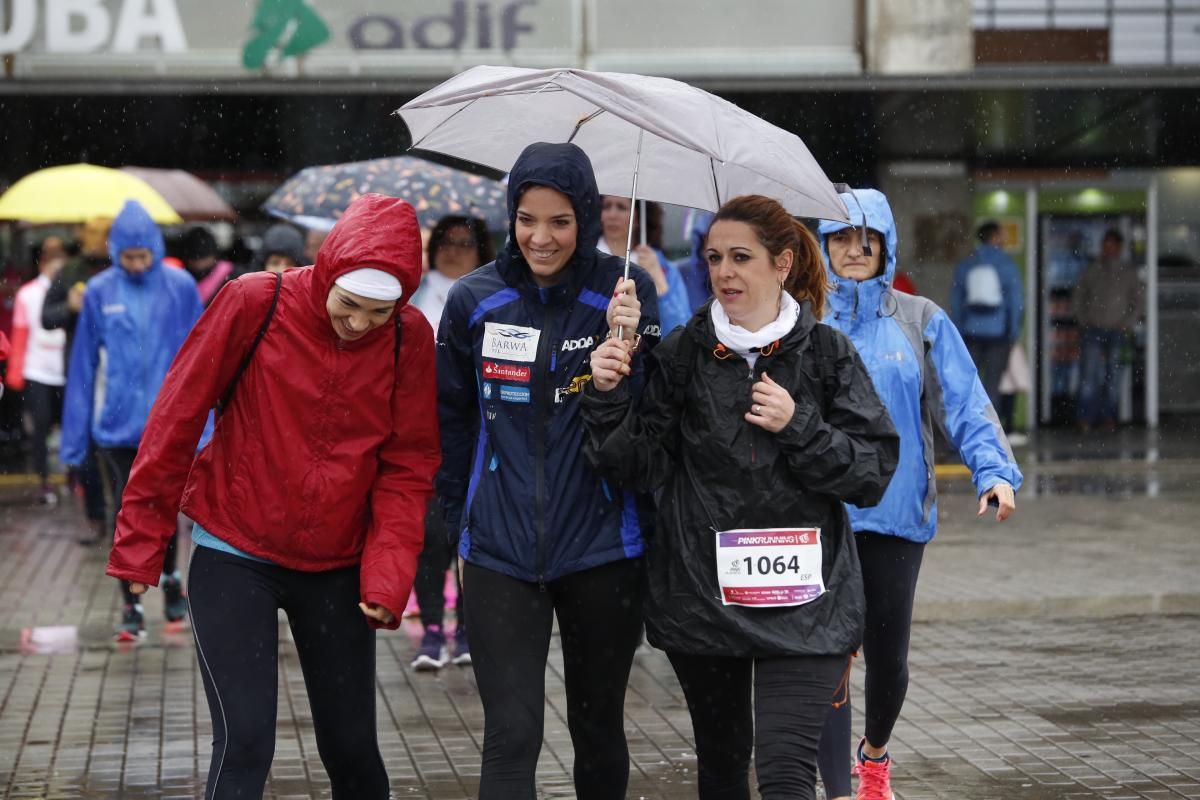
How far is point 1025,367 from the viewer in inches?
752

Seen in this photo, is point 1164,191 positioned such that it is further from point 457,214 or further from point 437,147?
point 437,147

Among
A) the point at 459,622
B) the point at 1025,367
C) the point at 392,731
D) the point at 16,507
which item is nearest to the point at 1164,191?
the point at 1025,367

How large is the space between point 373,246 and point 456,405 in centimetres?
59

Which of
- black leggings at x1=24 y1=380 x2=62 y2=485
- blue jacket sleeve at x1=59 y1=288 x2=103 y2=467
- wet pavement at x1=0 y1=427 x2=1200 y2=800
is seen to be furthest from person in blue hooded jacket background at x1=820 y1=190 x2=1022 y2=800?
black leggings at x1=24 y1=380 x2=62 y2=485

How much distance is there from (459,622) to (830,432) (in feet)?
14.4

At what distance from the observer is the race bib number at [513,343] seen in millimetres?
4641

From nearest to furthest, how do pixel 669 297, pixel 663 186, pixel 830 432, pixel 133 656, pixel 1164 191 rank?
pixel 830 432, pixel 663 186, pixel 669 297, pixel 133 656, pixel 1164 191

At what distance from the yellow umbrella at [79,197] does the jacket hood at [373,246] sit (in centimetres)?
923

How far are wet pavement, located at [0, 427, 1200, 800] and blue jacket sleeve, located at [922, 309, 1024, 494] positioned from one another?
1270mm

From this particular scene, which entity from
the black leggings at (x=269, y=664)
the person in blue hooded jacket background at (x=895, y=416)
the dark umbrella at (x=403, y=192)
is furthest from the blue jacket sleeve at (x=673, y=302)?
the black leggings at (x=269, y=664)

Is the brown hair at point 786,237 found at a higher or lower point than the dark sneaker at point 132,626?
higher

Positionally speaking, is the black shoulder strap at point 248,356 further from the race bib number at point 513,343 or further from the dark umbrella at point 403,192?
the dark umbrella at point 403,192

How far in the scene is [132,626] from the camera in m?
8.91

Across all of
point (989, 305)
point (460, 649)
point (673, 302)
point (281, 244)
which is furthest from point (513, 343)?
point (989, 305)
